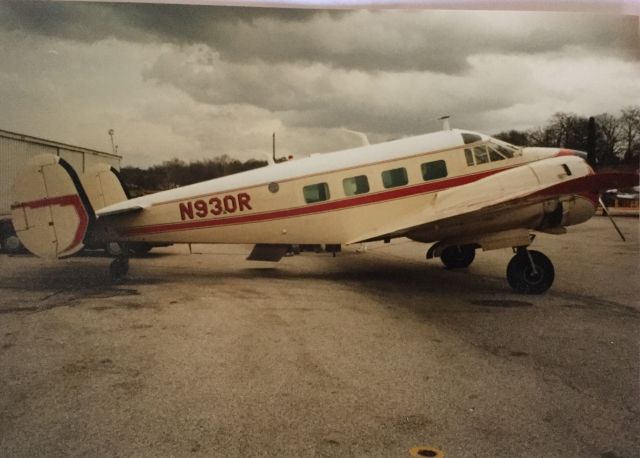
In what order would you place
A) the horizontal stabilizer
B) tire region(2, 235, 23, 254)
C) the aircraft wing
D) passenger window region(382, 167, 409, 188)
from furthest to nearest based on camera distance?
the horizontal stabilizer
passenger window region(382, 167, 409, 188)
the aircraft wing
tire region(2, 235, 23, 254)

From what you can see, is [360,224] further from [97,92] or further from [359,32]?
[97,92]

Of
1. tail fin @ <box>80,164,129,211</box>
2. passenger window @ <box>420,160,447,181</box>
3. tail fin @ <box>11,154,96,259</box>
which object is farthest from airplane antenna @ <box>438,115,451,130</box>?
tail fin @ <box>11,154,96,259</box>

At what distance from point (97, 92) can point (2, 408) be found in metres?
2.53

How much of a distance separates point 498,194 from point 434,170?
1024mm

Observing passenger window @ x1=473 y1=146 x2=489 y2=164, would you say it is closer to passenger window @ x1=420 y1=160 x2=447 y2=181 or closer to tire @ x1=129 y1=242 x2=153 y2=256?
passenger window @ x1=420 y1=160 x2=447 y2=181

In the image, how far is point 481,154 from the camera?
21.6ft

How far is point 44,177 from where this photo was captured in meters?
4.68

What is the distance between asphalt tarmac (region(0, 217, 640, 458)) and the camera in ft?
9.20

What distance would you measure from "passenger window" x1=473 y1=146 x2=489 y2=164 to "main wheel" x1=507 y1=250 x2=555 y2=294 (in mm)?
1391

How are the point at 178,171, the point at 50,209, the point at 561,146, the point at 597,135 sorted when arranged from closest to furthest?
the point at 597,135
the point at 178,171
the point at 50,209
the point at 561,146

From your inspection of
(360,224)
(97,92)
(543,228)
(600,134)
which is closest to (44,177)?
(97,92)

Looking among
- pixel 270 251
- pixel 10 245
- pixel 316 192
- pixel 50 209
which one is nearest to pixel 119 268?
pixel 50 209

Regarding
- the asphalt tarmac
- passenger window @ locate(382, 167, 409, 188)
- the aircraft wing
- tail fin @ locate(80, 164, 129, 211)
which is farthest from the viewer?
passenger window @ locate(382, 167, 409, 188)

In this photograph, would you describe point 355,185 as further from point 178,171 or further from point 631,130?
point 631,130
